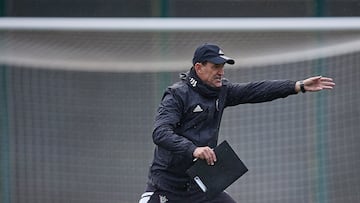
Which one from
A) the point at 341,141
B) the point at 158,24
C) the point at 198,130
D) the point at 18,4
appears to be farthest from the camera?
the point at 18,4

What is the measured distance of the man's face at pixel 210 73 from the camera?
6.37m

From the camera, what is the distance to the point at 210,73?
6.38 m

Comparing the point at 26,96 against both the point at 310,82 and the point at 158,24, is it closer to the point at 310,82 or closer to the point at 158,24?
the point at 158,24

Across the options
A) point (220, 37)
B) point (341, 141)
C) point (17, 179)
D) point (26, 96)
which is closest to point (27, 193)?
point (17, 179)

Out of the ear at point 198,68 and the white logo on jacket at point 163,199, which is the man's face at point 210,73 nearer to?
the ear at point 198,68

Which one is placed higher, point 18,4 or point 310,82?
point 18,4

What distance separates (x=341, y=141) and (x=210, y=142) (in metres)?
2.06

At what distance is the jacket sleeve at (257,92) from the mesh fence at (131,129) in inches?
51.5

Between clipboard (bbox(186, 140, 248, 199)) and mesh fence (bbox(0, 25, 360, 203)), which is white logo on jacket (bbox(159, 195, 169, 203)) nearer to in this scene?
clipboard (bbox(186, 140, 248, 199))

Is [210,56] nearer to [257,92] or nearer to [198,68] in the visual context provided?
[198,68]

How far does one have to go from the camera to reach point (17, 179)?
8344 mm

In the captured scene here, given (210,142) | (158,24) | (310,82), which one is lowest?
(210,142)

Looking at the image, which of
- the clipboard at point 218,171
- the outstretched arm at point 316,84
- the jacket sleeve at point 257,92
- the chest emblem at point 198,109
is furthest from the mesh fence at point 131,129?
the clipboard at point 218,171

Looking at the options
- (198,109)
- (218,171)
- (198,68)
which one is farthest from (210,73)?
(218,171)
